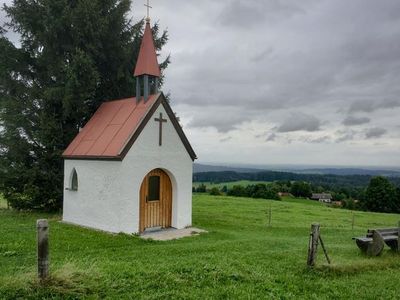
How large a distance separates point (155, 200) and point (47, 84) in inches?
400

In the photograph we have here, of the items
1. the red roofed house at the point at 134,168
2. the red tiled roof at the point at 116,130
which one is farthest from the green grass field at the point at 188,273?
the red tiled roof at the point at 116,130

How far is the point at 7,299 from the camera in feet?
20.5

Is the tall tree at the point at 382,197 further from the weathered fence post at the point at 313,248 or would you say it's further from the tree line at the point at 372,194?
the weathered fence post at the point at 313,248

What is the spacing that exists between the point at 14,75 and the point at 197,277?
61.2 ft

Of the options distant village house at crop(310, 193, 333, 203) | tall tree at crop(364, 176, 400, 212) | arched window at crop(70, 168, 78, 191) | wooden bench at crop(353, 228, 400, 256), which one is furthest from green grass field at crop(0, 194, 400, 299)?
distant village house at crop(310, 193, 333, 203)

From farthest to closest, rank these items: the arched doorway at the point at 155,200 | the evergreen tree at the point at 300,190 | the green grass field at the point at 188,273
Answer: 1. the evergreen tree at the point at 300,190
2. the arched doorway at the point at 155,200
3. the green grass field at the point at 188,273

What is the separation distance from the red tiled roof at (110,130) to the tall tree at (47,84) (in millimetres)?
2040

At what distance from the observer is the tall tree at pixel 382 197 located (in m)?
58.5

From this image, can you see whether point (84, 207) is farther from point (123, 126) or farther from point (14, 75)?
point (14, 75)

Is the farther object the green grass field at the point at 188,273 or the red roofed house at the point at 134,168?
the red roofed house at the point at 134,168

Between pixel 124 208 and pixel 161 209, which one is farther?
pixel 161 209

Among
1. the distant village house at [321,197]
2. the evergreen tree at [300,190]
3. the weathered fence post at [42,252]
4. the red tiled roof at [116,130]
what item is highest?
the red tiled roof at [116,130]

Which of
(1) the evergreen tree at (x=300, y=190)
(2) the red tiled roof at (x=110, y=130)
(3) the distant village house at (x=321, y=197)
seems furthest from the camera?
(1) the evergreen tree at (x=300, y=190)

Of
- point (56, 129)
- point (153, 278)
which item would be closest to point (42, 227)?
point (153, 278)
